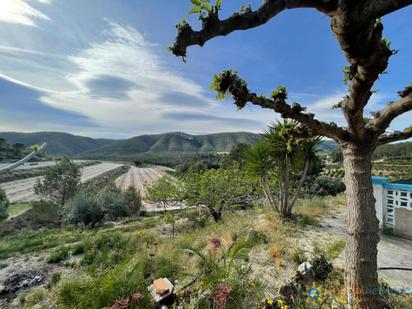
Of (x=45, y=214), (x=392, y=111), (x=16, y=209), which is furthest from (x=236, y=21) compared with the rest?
(x=16, y=209)

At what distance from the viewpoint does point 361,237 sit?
2480mm

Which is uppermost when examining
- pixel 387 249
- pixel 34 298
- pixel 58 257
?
pixel 387 249

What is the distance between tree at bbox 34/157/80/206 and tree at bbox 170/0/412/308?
35332mm

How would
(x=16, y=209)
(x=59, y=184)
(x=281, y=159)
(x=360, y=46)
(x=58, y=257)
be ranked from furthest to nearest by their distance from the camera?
(x=59, y=184)
(x=16, y=209)
(x=58, y=257)
(x=281, y=159)
(x=360, y=46)

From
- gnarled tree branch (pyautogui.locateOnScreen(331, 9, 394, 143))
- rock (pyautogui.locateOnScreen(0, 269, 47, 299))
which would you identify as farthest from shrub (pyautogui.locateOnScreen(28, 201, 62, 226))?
gnarled tree branch (pyautogui.locateOnScreen(331, 9, 394, 143))

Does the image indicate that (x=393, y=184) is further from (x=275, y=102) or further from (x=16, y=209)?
(x=16, y=209)

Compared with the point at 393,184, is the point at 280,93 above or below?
above

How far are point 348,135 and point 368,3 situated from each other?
151 cm

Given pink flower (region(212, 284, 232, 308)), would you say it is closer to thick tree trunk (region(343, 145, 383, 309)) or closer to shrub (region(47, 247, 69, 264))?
thick tree trunk (region(343, 145, 383, 309))

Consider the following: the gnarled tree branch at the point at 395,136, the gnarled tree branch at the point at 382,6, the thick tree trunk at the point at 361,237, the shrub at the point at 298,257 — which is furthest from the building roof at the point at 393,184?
the gnarled tree branch at the point at 382,6

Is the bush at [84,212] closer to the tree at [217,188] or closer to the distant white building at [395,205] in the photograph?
the tree at [217,188]

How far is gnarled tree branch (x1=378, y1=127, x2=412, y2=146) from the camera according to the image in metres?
2.72

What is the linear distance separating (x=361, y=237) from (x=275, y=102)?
186cm

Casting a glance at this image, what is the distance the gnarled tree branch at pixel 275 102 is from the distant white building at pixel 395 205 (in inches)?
183
